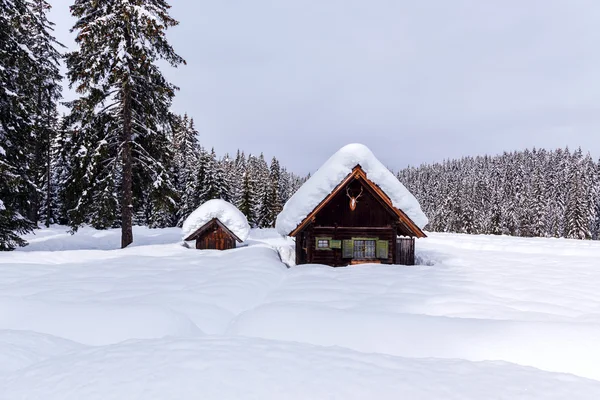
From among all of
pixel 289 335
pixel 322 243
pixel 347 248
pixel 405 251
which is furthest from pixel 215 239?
pixel 289 335

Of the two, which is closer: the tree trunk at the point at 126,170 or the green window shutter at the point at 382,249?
the green window shutter at the point at 382,249

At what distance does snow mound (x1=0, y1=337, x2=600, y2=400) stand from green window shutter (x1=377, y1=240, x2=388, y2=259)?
9.43 m

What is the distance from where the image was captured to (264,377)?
138 inches

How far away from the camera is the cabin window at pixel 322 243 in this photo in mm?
13672

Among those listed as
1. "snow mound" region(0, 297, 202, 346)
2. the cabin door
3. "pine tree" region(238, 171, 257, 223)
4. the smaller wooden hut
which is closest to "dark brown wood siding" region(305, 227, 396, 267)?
the smaller wooden hut

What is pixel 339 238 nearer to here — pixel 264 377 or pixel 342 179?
pixel 342 179

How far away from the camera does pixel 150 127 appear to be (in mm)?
16094

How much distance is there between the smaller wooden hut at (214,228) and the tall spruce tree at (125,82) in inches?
132

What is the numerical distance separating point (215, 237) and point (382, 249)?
10.3 m

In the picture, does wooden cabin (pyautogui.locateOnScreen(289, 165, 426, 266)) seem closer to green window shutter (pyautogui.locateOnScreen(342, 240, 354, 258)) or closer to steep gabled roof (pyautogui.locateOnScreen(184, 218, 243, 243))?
green window shutter (pyautogui.locateOnScreen(342, 240, 354, 258))

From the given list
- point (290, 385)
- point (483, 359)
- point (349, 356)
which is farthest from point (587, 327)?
point (290, 385)

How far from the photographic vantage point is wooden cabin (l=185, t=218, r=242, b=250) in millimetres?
18312

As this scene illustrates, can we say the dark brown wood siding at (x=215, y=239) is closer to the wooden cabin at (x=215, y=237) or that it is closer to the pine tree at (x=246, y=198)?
the wooden cabin at (x=215, y=237)

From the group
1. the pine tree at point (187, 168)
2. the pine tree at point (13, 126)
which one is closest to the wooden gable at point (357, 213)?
the pine tree at point (13, 126)
